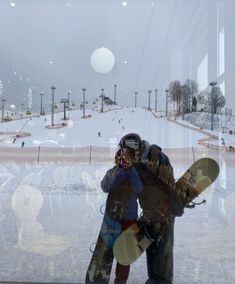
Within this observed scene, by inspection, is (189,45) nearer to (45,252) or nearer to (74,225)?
(74,225)

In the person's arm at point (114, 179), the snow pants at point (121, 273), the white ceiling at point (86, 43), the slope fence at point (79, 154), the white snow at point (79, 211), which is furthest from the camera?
the slope fence at point (79, 154)

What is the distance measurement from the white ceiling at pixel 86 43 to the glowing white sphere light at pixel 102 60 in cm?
4

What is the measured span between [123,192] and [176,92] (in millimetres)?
1597

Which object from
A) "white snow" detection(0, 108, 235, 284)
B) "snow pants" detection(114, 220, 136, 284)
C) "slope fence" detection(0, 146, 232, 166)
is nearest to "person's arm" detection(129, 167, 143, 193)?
"white snow" detection(0, 108, 235, 284)

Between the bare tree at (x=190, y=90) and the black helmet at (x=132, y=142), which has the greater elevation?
the bare tree at (x=190, y=90)

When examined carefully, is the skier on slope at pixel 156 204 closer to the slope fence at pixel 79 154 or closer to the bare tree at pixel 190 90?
the slope fence at pixel 79 154

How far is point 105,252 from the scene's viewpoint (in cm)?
224

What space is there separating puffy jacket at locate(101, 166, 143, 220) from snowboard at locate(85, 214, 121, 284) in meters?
0.07

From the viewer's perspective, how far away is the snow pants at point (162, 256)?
222cm

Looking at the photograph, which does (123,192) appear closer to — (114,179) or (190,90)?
(114,179)

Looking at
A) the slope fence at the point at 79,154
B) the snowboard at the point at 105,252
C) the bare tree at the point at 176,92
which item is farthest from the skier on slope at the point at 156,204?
the bare tree at the point at 176,92

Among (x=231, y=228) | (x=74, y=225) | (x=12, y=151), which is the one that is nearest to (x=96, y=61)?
(x=12, y=151)

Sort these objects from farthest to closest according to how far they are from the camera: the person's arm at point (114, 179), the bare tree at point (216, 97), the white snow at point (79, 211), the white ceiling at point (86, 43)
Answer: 1. the bare tree at point (216, 97)
2. the white ceiling at point (86, 43)
3. the white snow at point (79, 211)
4. the person's arm at point (114, 179)

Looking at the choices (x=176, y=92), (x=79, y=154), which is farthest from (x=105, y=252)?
(x=79, y=154)
